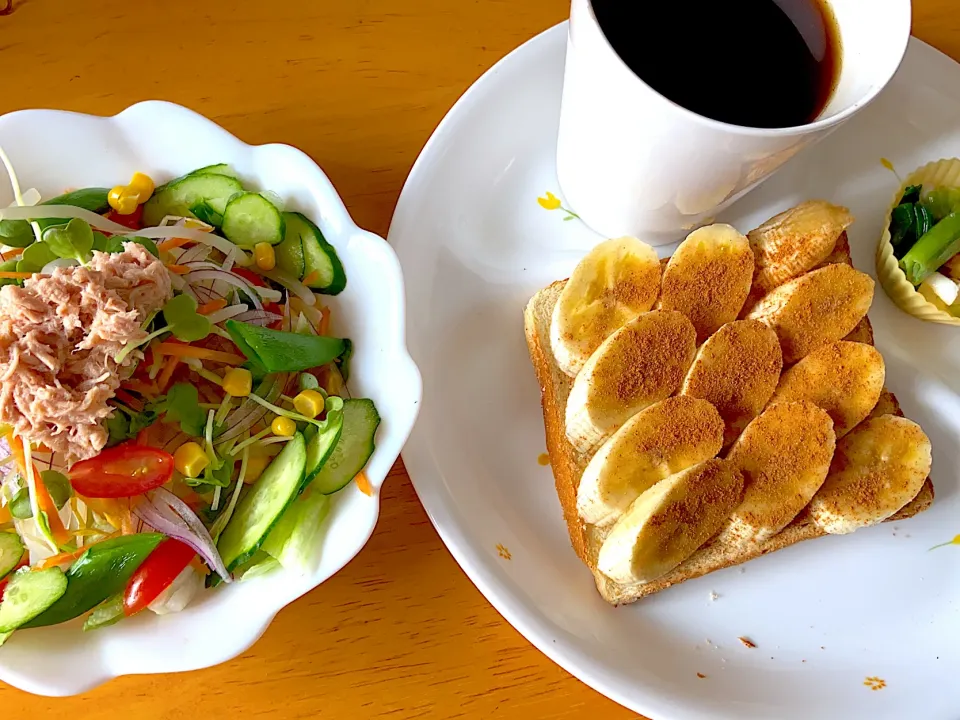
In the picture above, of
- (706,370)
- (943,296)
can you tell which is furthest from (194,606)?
(943,296)

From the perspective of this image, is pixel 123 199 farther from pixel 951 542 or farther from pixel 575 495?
pixel 951 542

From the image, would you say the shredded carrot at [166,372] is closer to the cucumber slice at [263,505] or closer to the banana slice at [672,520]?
the cucumber slice at [263,505]

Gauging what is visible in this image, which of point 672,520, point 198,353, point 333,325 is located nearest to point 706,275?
point 672,520

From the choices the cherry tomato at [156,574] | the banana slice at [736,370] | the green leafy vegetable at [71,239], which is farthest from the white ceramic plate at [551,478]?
the green leafy vegetable at [71,239]

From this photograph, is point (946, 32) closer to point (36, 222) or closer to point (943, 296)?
point (943, 296)

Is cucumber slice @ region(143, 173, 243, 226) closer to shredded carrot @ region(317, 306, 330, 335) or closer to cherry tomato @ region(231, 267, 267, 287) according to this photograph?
cherry tomato @ region(231, 267, 267, 287)

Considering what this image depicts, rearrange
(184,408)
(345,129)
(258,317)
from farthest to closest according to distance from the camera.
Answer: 1. (345,129)
2. (258,317)
3. (184,408)
